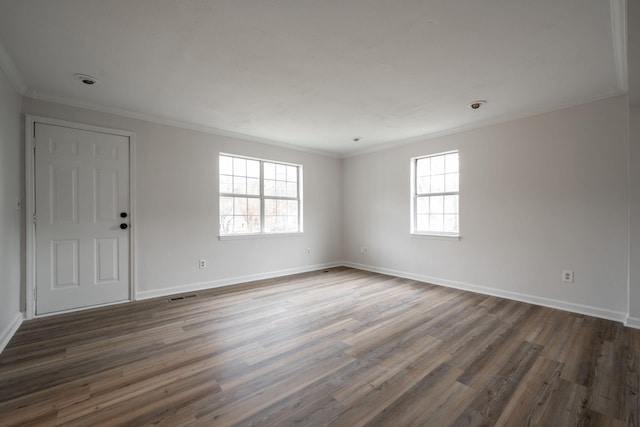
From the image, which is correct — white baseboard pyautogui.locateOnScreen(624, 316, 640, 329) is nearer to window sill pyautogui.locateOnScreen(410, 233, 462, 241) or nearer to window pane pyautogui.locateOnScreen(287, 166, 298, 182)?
window sill pyautogui.locateOnScreen(410, 233, 462, 241)

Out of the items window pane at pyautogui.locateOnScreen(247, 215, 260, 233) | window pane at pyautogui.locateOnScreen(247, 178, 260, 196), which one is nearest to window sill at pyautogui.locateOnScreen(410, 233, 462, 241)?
window pane at pyautogui.locateOnScreen(247, 215, 260, 233)

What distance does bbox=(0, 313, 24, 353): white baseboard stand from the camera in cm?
245

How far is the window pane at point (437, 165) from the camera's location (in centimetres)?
467

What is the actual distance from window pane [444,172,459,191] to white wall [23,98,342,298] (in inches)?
111

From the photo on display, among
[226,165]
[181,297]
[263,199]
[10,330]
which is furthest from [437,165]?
[10,330]

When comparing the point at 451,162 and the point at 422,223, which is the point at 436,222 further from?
the point at 451,162

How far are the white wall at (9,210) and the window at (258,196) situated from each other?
2.28 meters

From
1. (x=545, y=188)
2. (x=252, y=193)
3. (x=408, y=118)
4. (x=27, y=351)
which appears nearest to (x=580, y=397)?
(x=545, y=188)

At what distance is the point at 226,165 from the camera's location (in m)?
4.71

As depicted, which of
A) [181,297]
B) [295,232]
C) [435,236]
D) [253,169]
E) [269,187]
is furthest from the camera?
[295,232]

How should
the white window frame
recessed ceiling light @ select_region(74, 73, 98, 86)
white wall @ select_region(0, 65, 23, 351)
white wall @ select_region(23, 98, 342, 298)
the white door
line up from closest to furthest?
white wall @ select_region(0, 65, 23, 351)
recessed ceiling light @ select_region(74, 73, 98, 86)
the white door
white wall @ select_region(23, 98, 342, 298)
the white window frame

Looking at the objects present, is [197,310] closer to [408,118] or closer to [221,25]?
[221,25]

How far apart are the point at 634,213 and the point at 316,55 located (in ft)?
11.5

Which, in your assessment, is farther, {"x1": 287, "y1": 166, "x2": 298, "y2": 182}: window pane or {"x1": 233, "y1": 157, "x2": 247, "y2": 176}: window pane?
{"x1": 287, "y1": 166, "x2": 298, "y2": 182}: window pane
